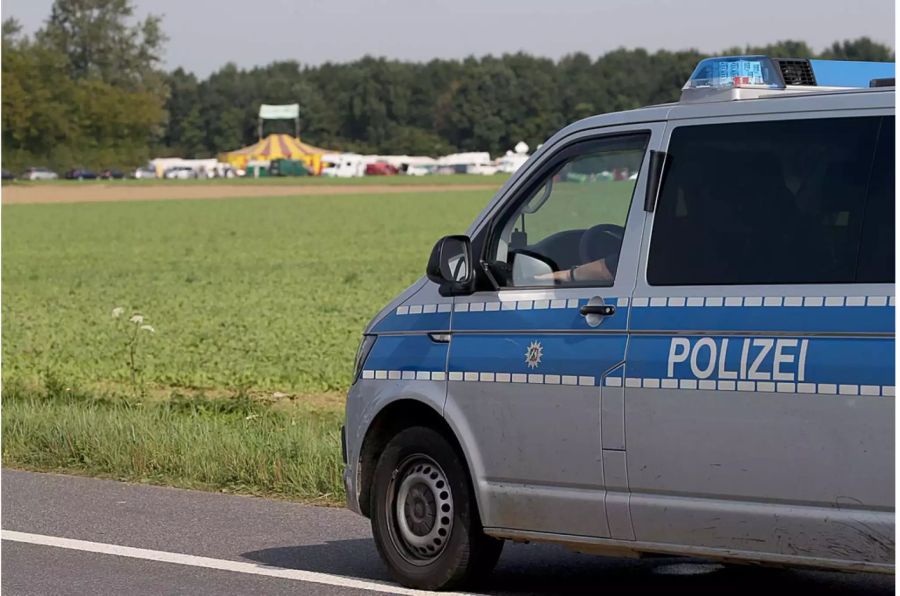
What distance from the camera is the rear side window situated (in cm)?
598

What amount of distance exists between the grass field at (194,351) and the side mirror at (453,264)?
2.89 metres

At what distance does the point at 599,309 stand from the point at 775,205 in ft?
2.59

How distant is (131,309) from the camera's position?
1032 inches

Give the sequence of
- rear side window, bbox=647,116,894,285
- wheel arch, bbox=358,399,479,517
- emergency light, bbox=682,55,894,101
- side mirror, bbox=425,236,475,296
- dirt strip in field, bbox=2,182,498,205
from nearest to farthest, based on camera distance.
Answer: rear side window, bbox=647,116,894,285
emergency light, bbox=682,55,894,101
side mirror, bbox=425,236,475,296
wheel arch, bbox=358,399,479,517
dirt strip in field, bbox=2,182,498,205

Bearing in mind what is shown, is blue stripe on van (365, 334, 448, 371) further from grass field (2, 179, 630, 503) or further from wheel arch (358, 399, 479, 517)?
grass field (2, 179, 630, 503)

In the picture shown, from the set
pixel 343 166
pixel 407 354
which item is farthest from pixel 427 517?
pixel 343 166

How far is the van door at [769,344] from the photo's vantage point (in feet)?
19.2

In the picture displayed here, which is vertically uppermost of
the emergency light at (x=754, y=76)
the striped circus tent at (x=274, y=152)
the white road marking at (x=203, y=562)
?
the emergency light at (x=754, y=76)

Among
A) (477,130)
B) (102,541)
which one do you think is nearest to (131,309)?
(102,541)

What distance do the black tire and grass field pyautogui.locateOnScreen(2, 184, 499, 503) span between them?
2.29 metres

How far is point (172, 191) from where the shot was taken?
107 metres

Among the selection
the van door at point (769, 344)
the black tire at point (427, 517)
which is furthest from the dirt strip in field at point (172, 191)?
the van door at point (769, 344)

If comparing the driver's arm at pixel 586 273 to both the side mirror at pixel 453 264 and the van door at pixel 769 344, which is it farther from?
the side mirror at pixel 453 264

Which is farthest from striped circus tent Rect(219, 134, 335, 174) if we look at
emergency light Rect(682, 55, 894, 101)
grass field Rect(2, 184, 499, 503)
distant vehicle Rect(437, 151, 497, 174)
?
emergency light Rect(682, 55, 894, 101)
